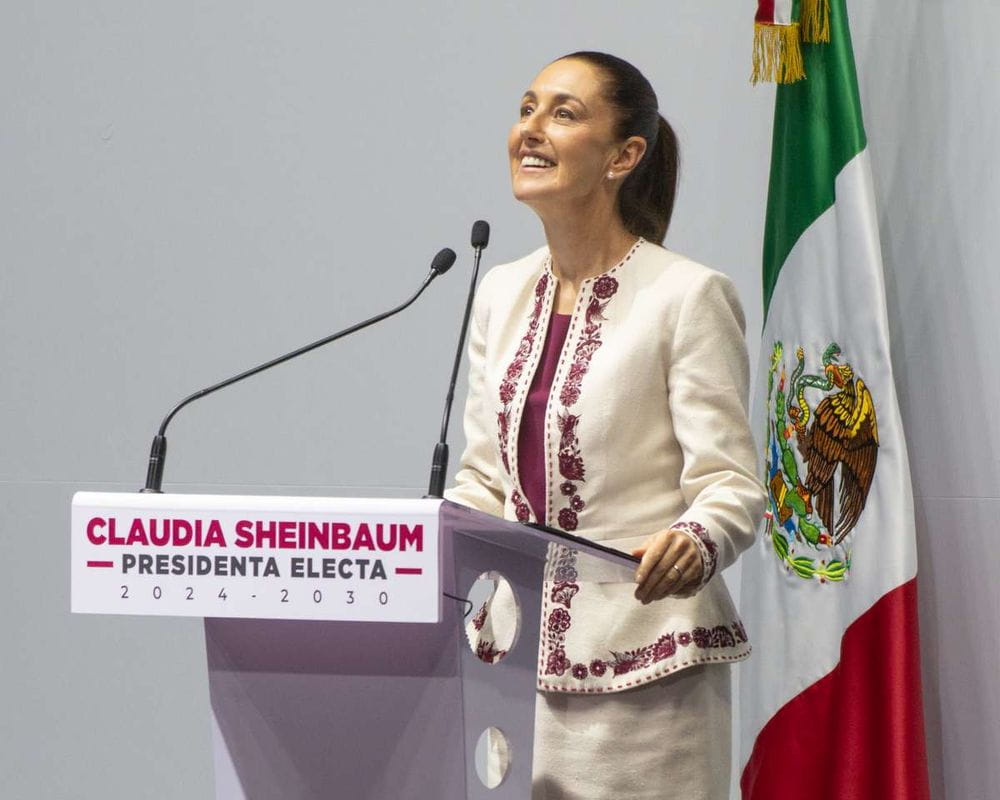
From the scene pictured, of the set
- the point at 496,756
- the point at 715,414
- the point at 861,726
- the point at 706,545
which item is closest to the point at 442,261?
the point at 715,414

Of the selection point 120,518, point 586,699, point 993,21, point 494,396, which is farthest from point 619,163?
point 993,21

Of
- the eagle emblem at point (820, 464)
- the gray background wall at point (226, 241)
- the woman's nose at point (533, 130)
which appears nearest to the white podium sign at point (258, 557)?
the woman's nose at point (533, 130)

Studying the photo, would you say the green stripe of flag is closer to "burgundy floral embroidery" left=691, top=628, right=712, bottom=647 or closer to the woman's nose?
the woman's nose

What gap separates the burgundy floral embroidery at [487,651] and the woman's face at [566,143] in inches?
22.8

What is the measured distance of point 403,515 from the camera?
1361 millimetres

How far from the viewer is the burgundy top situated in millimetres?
1812

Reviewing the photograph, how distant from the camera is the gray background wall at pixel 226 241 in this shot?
314cm

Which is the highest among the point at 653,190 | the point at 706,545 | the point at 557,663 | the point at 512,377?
the point at 653,190

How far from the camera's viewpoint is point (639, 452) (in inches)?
70.0

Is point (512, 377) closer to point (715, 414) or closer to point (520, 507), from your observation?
point (520, 507)

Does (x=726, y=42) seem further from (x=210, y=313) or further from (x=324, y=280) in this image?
(x=210, y=313)

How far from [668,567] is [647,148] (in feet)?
2.10

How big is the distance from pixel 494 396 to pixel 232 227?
1.56m

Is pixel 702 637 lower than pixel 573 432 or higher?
lower
